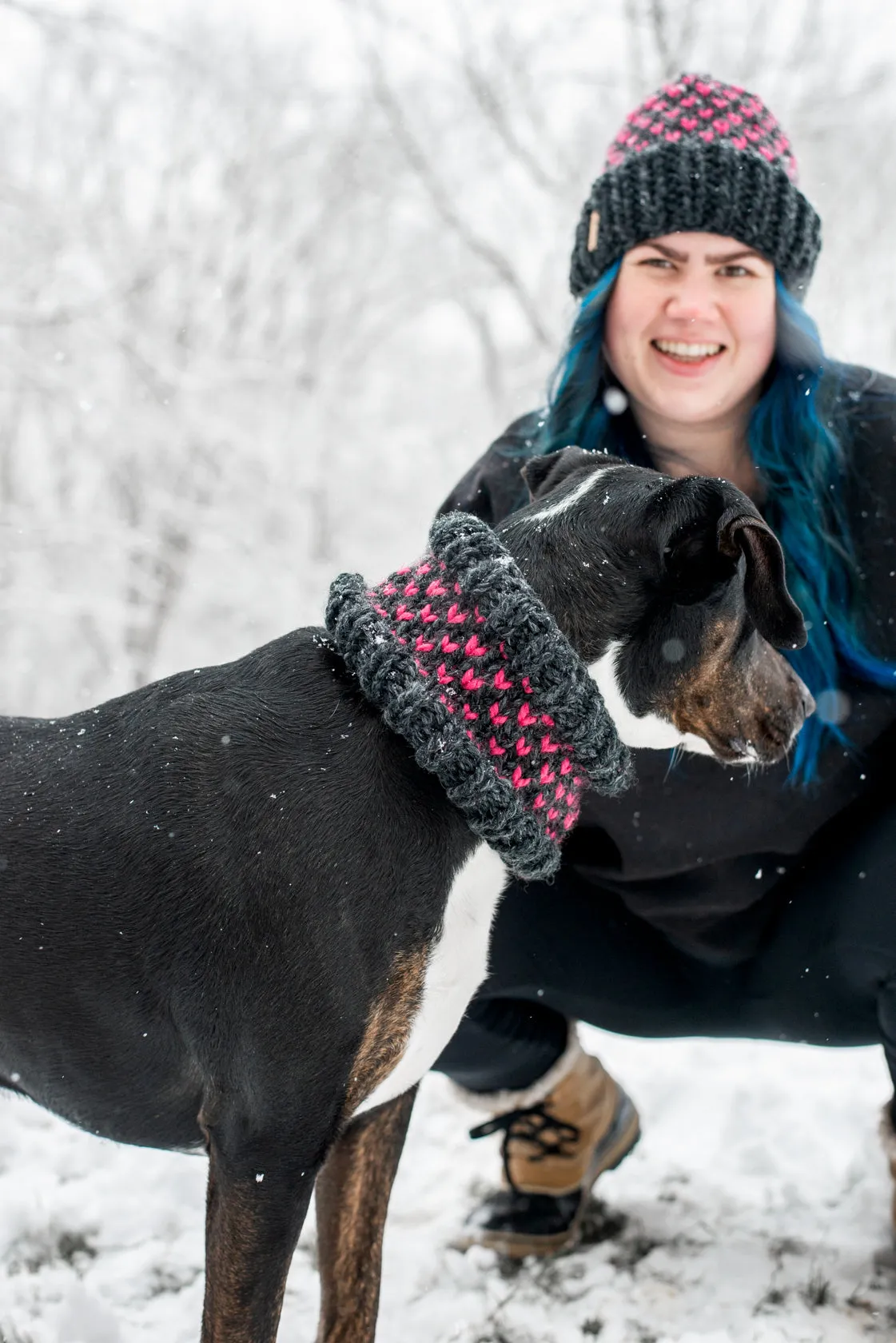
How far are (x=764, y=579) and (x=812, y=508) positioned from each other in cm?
85

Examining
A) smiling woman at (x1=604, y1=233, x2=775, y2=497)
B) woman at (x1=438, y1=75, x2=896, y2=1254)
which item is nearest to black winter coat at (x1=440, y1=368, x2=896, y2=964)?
woman at (x1=438, y1=75, x2=896, y2=1254)

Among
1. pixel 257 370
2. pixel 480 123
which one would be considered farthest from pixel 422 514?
pixel 257 370

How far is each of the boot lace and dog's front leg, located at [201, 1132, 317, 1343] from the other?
43.3 inches

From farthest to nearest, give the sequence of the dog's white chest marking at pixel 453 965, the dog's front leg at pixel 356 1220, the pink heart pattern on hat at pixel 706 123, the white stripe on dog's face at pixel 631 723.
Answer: the pink heart pattern on hat at pixel 706 123, the dog's front leg at pixel 356 1220, the white stripe on dog's face at pixel 631 723, the dog's white chest marking at pixel 453 965

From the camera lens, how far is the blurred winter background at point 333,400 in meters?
2.63

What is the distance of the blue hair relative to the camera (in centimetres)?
269

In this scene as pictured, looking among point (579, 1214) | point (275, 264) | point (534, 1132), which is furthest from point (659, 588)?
point (275, 264)

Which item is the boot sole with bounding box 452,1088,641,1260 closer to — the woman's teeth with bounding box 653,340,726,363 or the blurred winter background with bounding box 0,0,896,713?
the woman's teeth with bounding box 653,340,726,363

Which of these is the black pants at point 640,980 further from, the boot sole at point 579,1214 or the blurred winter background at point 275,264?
the blurred winter background at point 275,264

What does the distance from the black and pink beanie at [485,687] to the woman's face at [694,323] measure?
112 cm

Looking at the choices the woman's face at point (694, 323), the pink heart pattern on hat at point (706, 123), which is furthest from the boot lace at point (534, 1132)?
the pink heart pattern on hat at point (706, 123)

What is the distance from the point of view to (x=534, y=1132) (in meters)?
2.90

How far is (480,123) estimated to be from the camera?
955cm

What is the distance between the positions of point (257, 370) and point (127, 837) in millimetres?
5187
